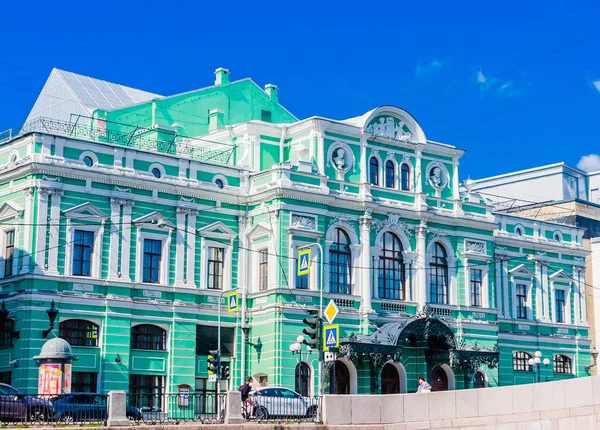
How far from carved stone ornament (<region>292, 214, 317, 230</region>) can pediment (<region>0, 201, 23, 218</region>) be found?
12749mm

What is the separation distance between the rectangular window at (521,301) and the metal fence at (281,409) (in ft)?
91.6

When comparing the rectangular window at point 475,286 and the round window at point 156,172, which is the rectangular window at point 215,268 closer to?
the round window at point 156,172

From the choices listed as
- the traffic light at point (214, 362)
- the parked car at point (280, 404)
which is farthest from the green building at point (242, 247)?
the parked car at point (280, 404)

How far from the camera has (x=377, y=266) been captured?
2191 inches

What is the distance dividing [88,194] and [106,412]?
17913 mm

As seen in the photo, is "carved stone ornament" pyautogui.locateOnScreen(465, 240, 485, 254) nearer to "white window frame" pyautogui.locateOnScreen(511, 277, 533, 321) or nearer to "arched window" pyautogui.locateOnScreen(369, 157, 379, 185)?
"white window frame" pyautogui.locateOnScreen(511, 277, 533, 321)

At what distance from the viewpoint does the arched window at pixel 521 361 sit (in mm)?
63719

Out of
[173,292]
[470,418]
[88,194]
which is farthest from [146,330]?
[470,418]

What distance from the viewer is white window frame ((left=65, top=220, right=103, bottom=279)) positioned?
48.1 metres

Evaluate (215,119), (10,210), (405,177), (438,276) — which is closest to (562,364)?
(438,276)

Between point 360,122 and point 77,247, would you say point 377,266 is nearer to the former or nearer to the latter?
point 360,122

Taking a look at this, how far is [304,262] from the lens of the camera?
4856 centimetres

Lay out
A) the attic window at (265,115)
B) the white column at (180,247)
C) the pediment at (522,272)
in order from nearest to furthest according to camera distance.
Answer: the white column at (180,247), the attic window at (265,115), the pediment at (522,272)

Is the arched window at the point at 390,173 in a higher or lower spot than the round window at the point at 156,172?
higher
